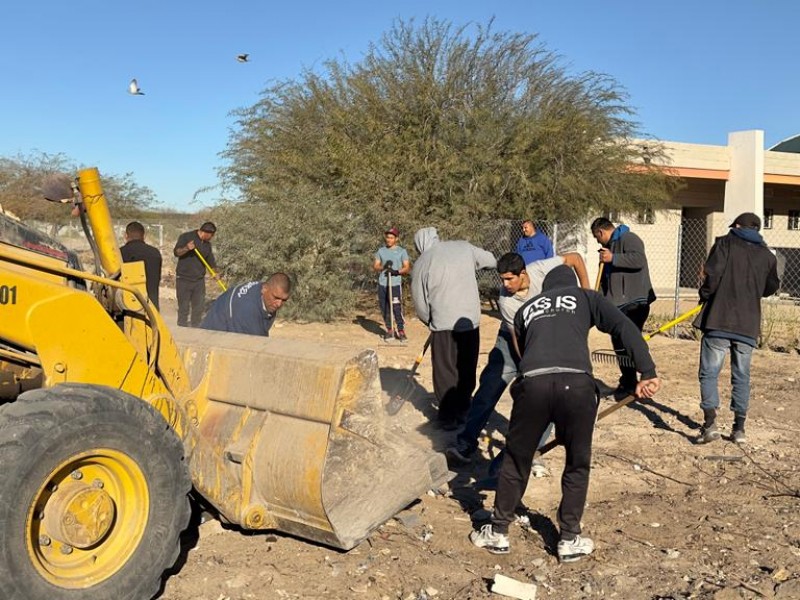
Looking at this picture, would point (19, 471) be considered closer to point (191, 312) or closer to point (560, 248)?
point (191, 312)

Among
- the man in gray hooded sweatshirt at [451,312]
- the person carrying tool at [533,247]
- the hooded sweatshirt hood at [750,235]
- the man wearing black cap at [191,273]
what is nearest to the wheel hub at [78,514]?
the man in gray hooded sweatshirt at [451,312]

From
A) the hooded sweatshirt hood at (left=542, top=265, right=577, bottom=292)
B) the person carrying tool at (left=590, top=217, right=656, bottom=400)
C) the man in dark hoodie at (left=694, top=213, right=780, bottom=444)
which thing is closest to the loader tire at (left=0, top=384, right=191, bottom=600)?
the hooded sweatshirt hood at (left=542, top=265, right=577, bottom=292)

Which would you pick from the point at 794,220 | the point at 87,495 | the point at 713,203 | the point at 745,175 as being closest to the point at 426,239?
the point at 87,495

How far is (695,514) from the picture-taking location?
4941 mm

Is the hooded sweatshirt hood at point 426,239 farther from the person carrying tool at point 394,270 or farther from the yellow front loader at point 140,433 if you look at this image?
the person carrying tool at point 394,270

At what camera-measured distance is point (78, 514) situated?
3.27m

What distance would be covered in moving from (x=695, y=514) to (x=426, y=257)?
3.07 m

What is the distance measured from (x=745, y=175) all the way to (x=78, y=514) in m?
21.3

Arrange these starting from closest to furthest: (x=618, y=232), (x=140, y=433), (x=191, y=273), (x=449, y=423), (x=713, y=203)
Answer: (x=140, y=433)
(x=449, y=423)
(x=618, y=232)
(x=191, y=273)
(x=713, y=203)

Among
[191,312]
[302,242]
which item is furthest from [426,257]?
[302,242]

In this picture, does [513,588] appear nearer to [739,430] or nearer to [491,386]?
[491,386]

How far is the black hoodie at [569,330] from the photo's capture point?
4152 mm

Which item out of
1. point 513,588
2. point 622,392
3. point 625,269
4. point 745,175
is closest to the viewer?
point 513,588

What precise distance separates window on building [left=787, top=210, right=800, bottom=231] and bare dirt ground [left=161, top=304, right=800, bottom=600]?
22027 millimetres
